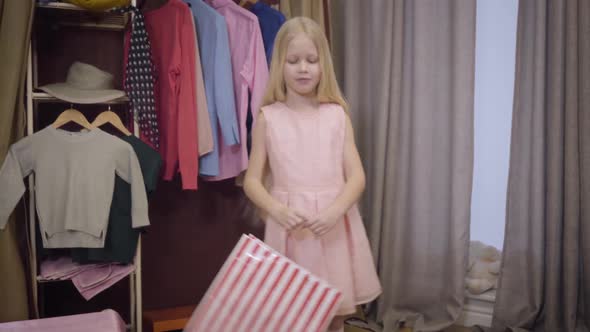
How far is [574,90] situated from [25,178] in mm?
2264

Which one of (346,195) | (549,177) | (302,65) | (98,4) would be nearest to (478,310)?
(549,177)

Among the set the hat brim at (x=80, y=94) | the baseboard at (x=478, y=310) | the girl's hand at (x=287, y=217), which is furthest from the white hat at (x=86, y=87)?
the baseboard at (x=478, y=310)

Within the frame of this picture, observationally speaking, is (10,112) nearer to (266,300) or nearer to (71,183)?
(71,183)

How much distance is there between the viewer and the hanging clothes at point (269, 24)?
2357 millimetres

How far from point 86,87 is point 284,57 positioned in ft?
3.01

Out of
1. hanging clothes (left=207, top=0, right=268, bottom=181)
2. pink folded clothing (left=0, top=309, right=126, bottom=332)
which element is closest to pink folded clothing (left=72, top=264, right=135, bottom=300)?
pink folded clothing (left=0, top=309, right=126, bottom=332)

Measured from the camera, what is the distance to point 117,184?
2.03 metres

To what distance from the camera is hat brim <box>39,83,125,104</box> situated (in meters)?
1.99

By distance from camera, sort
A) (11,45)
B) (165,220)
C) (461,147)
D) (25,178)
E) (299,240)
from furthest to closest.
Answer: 1. (165,220)
2. (461,147)
3. (25,178)
4. (11,45)
5. (299,240)

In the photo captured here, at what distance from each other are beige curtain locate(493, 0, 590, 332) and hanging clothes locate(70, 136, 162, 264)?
5.16 ft

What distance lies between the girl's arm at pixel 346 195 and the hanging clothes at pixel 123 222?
2.65ft

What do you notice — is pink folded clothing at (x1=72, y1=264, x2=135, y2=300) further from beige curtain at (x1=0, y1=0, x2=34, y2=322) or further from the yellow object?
the yellow object

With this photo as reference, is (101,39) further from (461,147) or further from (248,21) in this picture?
(461,147)

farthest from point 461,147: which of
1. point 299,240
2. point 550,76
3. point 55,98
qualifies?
point 55,98
